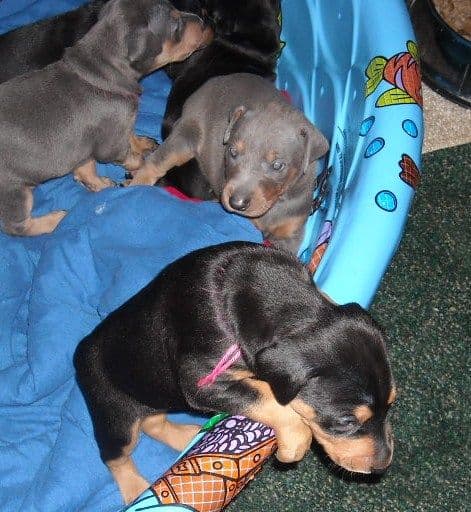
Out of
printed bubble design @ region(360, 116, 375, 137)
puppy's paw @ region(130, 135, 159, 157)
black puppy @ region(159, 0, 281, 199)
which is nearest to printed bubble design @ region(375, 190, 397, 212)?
printed bubble design @ region(360, 116, 375, 137)

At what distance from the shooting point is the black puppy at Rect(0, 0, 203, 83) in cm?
369

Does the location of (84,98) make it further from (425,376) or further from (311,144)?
(425,376)

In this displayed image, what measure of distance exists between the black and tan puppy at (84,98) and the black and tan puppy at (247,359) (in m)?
0.91

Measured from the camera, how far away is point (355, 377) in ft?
7.11

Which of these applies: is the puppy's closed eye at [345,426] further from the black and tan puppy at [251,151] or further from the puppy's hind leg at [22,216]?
the puppy's hind leg at [22,216]

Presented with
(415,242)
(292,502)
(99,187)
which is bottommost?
(292,502)

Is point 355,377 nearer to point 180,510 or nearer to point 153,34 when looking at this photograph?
point 180,510

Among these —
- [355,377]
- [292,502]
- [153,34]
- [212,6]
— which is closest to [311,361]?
[355,377]

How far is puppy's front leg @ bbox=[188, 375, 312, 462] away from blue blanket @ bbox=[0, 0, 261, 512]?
0.82 m

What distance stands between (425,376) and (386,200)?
1247mm

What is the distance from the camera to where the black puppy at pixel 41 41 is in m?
3.69

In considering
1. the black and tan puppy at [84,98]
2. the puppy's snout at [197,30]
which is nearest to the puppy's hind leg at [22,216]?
the black and tan puppy at [84,98]

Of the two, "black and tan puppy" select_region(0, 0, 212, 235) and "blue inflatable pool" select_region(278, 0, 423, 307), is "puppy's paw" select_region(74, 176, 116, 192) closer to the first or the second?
"black and tan puppy" select_region(0, 0, 212, 235)

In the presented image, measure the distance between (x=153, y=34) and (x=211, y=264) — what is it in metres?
1.35
